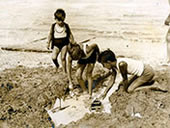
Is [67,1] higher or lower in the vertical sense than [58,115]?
higher

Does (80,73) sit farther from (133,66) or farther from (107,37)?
(107,37)

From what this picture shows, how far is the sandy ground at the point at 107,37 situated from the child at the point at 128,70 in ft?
0.60

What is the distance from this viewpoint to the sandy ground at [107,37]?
4.70 meters

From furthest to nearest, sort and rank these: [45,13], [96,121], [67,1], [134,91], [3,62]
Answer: [67,1]
[45,13]
[3,62]
[134,91]
[96,121]

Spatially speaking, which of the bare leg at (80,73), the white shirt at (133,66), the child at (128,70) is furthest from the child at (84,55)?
the white shirt at (133,66)

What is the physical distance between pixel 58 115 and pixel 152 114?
5.15 ft

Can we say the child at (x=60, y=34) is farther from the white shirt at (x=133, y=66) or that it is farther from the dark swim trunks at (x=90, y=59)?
the white shirt at (x=133, y=66)

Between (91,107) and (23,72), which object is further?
(23,72)

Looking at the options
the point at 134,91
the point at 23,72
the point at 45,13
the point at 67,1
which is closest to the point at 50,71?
the point at 23,72

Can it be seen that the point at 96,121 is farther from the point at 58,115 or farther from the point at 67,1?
the point at 67,1

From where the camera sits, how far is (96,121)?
14.9 ft

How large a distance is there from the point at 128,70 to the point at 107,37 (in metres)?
4.08

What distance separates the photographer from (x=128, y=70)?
16.3 ft

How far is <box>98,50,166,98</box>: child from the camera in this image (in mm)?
4699
